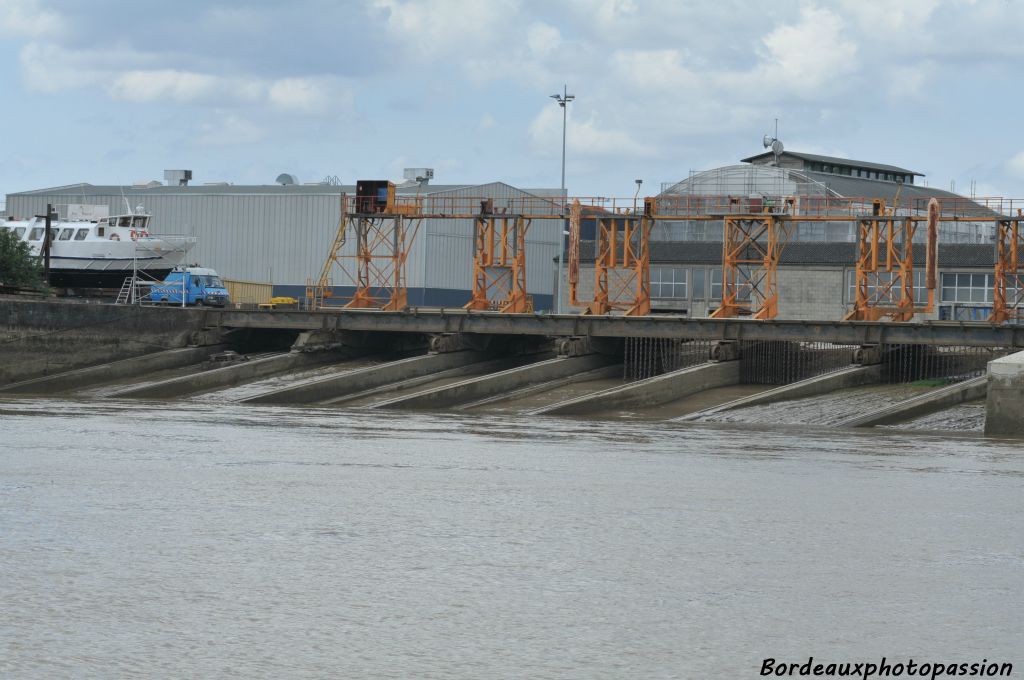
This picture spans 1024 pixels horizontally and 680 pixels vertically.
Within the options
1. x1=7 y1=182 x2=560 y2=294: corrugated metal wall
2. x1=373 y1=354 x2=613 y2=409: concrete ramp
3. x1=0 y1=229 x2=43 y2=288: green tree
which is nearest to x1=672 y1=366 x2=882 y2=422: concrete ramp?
x1=373 y1=354 x2=613 y2=409: concrete ramp

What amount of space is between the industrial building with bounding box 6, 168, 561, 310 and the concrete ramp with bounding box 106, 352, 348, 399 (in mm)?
17910

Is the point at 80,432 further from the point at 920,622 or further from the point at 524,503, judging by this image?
the point at 920,622

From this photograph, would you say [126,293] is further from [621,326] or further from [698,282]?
[698,282]

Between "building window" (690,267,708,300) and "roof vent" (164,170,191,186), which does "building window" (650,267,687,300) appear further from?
"roof vent" (164,170,191,186)

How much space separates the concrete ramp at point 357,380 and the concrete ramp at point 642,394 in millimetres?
6000

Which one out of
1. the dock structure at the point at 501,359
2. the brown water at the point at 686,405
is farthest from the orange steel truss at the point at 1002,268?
the brown water at the point at 686,405

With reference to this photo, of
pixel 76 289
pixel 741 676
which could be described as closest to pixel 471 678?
pixel 741 676

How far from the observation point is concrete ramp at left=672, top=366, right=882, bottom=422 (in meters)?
34.7

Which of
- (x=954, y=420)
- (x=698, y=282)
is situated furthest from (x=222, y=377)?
(x=698, y=282)

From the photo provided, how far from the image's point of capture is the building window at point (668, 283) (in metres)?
68.0

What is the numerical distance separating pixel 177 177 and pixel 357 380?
135 ft

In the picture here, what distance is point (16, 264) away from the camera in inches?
2152

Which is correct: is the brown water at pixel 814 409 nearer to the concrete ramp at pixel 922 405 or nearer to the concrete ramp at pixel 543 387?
the concrete ramp at pixel 922 405

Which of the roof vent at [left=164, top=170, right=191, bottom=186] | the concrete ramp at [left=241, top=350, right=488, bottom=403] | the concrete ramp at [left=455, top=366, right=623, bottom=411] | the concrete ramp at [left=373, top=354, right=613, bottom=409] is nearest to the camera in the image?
the concrete ramp at [left=373, top=354, right=613, bottom=409]
